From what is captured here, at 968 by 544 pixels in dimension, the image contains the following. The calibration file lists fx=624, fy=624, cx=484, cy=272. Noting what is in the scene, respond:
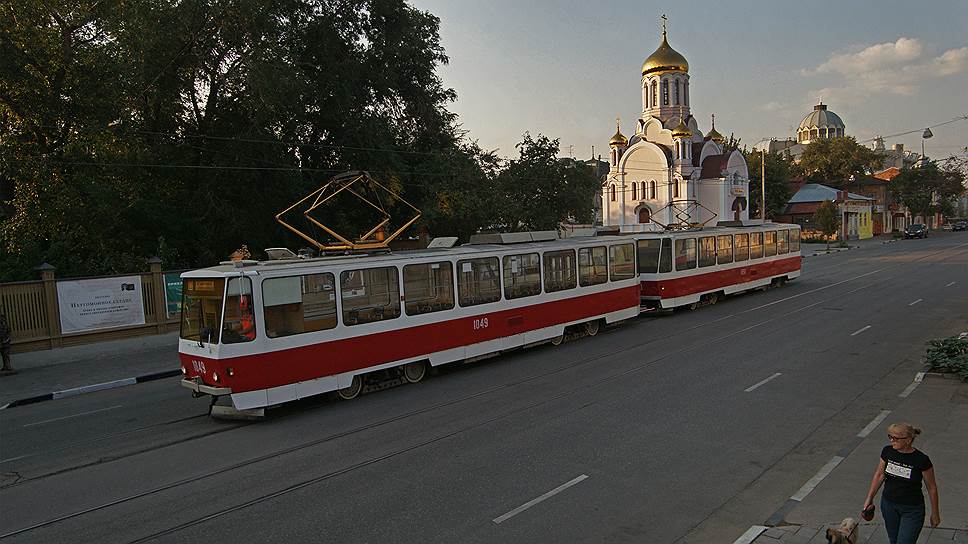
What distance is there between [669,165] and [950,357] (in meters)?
52.3

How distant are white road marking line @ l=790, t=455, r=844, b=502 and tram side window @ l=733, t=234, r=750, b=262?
17.3 meters

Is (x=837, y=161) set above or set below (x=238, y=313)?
above

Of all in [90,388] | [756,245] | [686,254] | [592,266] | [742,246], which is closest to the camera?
[90,388]

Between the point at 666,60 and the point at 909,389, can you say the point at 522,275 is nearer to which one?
the point at 909,389

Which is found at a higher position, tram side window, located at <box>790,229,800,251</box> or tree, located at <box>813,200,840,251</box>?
tree, located at <box>813,200,840,251</box>

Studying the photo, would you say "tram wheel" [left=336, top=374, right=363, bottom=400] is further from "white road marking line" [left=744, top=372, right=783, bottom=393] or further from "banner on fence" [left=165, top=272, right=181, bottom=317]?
"banner on fence" [left=165, top=272, right=181, bottom=317]

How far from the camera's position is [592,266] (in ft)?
56.4

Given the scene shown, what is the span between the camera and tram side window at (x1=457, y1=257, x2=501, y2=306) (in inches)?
532

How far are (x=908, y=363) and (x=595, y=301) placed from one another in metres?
7.23

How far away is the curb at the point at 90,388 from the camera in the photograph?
12.8m

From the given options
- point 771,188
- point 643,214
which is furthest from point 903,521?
point 771,188

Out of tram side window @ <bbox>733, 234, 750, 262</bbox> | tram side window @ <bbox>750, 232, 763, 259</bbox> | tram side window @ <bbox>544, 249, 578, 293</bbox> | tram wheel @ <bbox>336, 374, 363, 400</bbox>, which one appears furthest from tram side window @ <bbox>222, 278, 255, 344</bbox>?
tram side window @ <bbox>750, 232, 763, 259</bbox>

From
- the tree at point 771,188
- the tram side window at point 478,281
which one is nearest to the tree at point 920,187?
the tree at point 771,188

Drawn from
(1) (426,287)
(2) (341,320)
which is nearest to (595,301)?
(1) (426,287)
